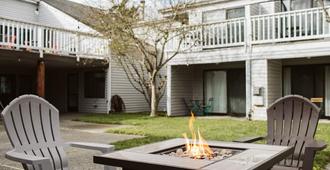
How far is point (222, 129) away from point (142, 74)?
9.24 meters

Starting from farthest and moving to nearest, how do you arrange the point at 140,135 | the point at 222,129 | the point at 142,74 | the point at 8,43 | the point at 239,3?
the point at 142,74 → the point at 239,3 → the point at 8,43 → the point at 222,129 → the point at 140,135

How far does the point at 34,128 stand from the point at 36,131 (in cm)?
4

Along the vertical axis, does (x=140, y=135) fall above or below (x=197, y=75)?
below

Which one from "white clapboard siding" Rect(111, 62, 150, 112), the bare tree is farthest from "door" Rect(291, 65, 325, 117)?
"white clapboard siding" Rect(111, 62, 150, 112)

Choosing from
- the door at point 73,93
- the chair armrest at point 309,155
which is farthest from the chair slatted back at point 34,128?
the door at point 73,93

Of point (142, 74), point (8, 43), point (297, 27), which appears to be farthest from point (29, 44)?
point (297, 27)

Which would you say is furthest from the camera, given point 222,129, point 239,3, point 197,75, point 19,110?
point 197,75

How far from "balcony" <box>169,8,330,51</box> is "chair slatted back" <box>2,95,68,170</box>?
Answer: 32.8ft

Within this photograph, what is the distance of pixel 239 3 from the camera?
14.8m

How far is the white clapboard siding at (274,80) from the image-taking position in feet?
42.4

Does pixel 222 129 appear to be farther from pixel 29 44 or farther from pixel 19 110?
pixel 29 44

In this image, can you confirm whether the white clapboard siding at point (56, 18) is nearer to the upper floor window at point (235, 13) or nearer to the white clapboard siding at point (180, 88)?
the white clapboard siding at point (180, 88)

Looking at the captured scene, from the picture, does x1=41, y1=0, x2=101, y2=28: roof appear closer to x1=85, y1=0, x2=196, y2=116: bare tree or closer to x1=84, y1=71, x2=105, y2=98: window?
x1=85, y1=0, x2=196, y2=116: bare tree

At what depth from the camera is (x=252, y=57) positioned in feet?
42.7
